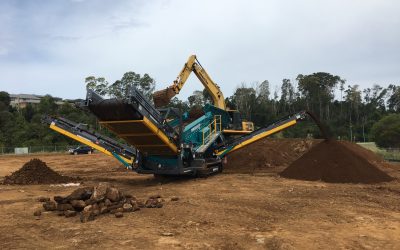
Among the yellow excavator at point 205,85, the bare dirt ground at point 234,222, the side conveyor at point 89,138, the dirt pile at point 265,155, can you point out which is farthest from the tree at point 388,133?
the side conveyor at point 89,138

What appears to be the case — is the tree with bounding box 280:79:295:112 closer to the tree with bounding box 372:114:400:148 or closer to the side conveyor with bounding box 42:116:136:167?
the tree with bounding box 372:114:400:148

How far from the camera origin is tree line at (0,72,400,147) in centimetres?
6309

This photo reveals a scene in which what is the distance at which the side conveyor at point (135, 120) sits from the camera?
1308 centimetres

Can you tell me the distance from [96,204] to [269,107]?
79.7m

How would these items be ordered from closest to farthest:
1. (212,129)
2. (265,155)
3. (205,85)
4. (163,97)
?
(163,97) → (212,129) → (205,85) → (265,155)

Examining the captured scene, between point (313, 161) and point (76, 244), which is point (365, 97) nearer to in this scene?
point (313, 161)

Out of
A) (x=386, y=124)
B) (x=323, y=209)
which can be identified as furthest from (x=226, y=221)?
(x=386, y=124)

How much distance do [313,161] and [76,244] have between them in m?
11.8

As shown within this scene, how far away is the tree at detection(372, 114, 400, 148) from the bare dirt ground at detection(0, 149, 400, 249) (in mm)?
25921

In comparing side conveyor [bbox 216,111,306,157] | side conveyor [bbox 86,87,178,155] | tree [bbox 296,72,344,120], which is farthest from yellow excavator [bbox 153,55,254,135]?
tree [bbox 296,72,344,120]

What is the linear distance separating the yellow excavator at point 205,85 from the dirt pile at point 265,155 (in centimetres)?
226

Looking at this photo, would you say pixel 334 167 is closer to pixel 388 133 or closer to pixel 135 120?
pixel 135 120

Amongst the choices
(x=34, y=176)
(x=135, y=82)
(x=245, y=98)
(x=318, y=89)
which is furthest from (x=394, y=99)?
(x=34, y=176)

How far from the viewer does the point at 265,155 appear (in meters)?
24.0
